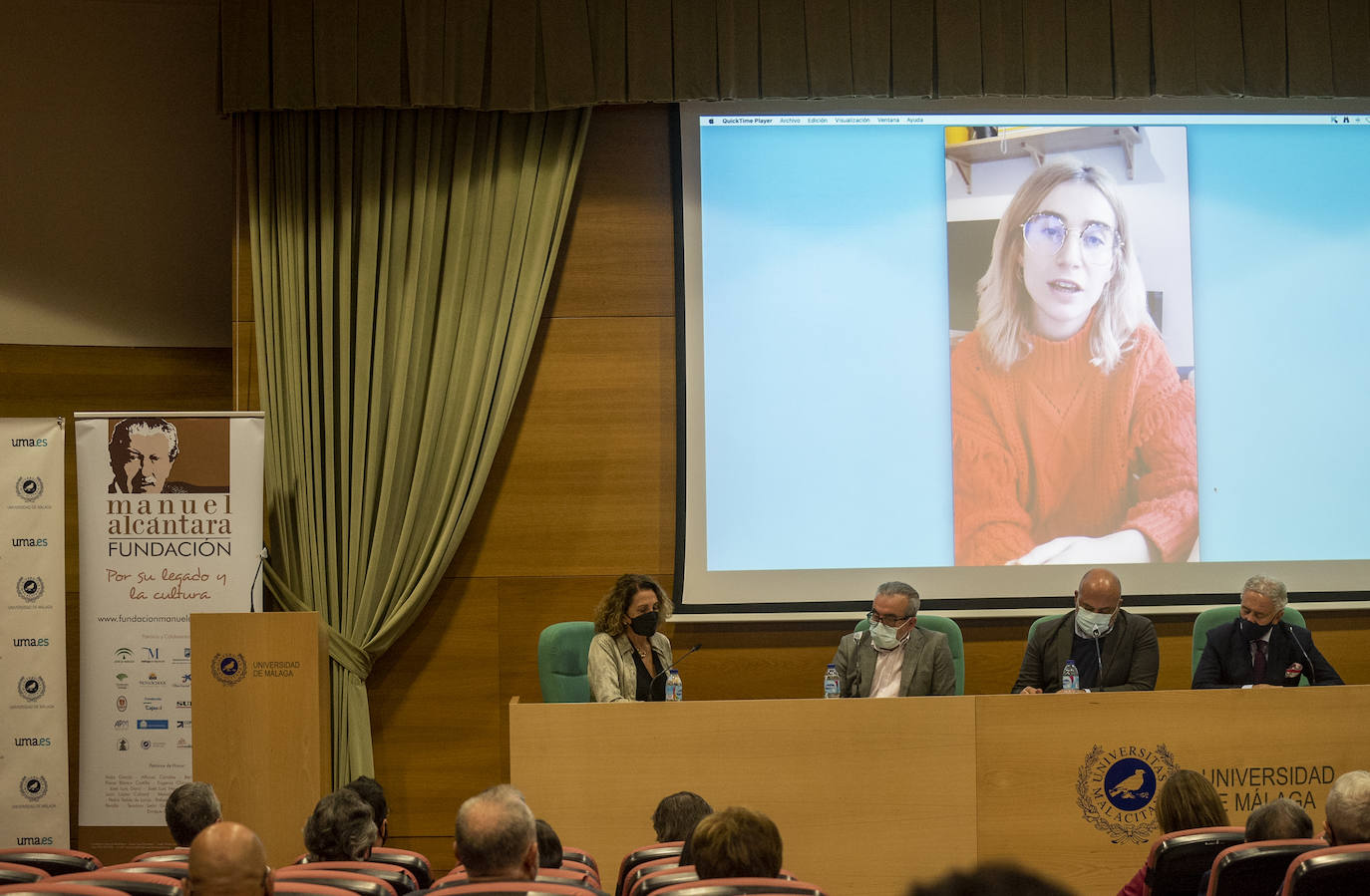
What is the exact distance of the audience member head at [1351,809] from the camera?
2.74 metres

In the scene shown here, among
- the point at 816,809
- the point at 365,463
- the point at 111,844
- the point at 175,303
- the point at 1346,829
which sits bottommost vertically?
the point at 111,844

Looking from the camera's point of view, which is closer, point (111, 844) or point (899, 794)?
point (899, 794)

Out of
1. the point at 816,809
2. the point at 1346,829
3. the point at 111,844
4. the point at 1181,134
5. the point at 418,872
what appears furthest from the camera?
the point at 1181,134

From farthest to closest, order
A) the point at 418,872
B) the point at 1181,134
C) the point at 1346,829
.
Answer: the point at 1181,134
the point at 418,872
the point at 1346,829

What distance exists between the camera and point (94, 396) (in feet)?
21.1

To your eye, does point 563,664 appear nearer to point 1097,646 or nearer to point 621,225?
point 1097,646

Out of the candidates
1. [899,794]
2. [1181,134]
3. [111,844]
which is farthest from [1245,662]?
[111,844]

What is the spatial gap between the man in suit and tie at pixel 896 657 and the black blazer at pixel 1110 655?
1.16 feet

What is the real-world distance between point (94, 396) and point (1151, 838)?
5.23 metres

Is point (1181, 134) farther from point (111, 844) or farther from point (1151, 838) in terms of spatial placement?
point (111, 844)

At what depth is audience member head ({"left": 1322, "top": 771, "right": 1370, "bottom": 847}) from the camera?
8.98 feet

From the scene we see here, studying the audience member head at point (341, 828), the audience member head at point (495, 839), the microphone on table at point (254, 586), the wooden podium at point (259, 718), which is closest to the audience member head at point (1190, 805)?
the audience member head at point (495, 839)

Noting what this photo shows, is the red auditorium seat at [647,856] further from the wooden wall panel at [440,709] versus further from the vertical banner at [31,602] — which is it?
the vertical banner at [31,602]

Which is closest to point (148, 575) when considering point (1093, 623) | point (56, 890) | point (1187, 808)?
point (56, 890)
